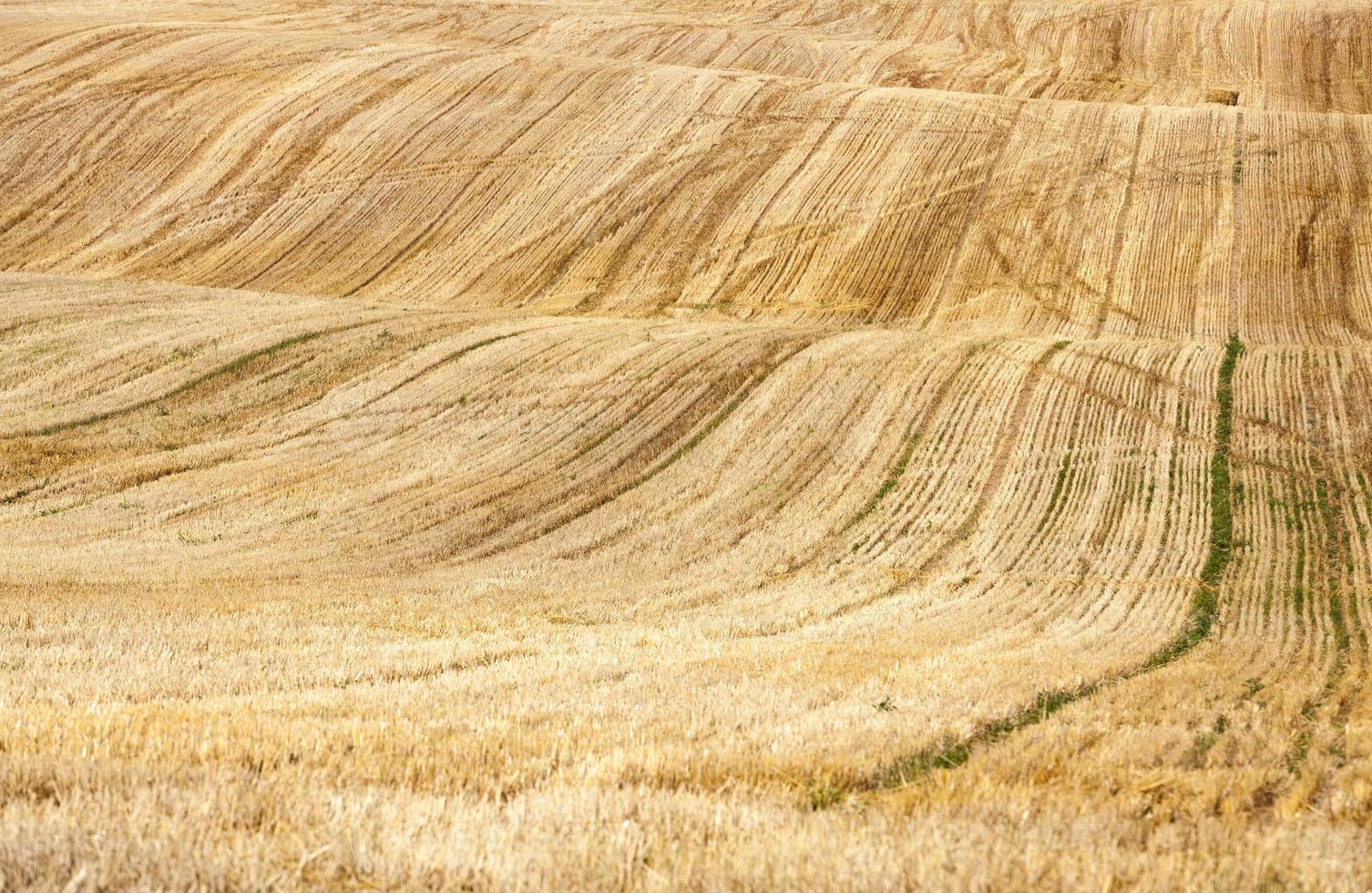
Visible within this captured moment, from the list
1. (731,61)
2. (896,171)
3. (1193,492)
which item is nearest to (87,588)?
(1193,492)

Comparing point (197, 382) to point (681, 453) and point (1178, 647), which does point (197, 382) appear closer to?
point (681, 453)

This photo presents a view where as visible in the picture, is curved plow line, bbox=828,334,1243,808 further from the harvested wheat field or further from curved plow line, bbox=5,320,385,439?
curved plow line, bbox=5,320,385,439

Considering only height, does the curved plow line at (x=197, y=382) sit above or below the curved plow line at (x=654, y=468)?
above

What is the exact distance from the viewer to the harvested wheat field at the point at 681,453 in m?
6.62

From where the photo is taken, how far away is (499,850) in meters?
5.41

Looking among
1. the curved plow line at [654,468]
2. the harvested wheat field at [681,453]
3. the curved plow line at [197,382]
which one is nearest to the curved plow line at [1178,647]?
the harvested wheat field at [681,453]

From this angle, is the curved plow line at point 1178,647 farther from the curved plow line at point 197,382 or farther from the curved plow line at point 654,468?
the curved plow line at point 197,382

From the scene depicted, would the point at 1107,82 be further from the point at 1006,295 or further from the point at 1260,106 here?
the point at 1006,295

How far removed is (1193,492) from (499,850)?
20.6 meters

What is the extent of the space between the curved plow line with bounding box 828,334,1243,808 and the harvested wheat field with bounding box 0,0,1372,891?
0.09m

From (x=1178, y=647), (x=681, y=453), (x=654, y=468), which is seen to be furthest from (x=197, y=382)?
(x=1178, y=647)

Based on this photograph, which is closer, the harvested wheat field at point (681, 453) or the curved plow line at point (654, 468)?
the harvested wheat field at point (681, 453)

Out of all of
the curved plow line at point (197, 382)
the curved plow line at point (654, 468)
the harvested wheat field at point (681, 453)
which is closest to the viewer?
the harvested wheat field at point (681, 453)

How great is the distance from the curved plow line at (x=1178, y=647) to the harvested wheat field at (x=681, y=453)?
87mm
